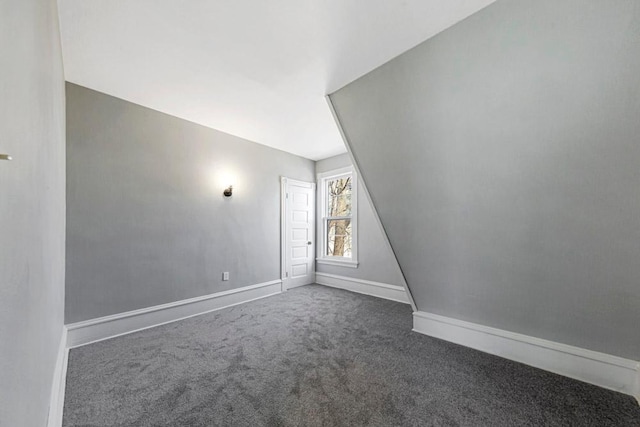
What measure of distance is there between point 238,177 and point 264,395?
8.85 feet

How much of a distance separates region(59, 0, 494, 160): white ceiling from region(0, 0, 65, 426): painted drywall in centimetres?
61

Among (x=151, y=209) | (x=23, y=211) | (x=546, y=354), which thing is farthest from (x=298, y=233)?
(x=23, y=211)

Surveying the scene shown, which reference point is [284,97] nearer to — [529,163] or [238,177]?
[238,177]

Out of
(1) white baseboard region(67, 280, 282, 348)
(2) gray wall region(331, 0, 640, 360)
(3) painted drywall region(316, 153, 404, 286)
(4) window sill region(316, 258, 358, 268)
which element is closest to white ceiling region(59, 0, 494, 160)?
(2) gray wall region(331, 0, 640, 360)

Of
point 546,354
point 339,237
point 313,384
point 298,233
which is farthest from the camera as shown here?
point 339,237

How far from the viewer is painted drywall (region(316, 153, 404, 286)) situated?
372 centimetres

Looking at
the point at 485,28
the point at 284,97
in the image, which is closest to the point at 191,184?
the point at 284,97

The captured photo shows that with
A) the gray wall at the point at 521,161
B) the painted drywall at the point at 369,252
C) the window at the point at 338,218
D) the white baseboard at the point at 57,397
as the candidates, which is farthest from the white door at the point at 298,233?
the white baseboard at the point at 57,397

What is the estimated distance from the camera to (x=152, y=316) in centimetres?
266

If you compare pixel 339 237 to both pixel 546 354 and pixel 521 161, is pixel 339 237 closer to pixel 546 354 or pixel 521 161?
pixel 546 354

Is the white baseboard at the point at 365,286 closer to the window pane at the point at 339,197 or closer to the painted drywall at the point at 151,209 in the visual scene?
the window pane at the point at 339,197

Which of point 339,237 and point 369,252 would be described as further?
point 339,237

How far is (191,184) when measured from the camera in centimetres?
302

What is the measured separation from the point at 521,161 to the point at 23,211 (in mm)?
2256
